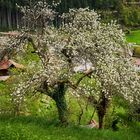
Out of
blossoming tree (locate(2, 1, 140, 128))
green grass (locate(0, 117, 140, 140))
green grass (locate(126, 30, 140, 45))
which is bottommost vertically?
green grass (locate(126, 30, 140, 45))

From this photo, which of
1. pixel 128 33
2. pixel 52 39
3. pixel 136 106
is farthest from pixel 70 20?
pixel 128 33

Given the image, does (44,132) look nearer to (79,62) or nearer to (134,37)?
(79,62)

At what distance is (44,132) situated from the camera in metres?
28.9

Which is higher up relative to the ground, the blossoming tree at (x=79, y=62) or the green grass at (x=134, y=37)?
the blossoming tree at (x=79, y=62)

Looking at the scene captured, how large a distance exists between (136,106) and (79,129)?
6.71 meters

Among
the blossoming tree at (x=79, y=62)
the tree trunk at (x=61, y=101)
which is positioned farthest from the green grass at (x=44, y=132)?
the blossoming tree at (x=79, y=62)

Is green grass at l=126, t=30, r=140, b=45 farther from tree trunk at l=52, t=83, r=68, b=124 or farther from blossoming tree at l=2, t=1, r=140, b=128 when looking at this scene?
tree trunk at l=52, t=83, r=68, b=124

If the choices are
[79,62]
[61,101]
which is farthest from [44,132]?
[79,62]

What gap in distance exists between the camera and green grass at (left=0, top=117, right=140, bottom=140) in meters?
26.5

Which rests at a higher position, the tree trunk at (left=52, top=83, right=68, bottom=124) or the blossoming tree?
the blossoming tree

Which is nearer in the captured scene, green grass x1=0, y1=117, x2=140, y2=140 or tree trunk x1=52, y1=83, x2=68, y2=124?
green grass x1=0, y1=117, x2=140, y2=140

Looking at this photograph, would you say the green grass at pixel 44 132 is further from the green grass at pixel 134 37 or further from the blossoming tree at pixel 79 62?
the green grass at pixel 134 37

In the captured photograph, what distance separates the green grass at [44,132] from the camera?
26.5 meters

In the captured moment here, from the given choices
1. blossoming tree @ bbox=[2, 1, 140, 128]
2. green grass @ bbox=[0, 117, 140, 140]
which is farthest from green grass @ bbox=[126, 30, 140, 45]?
green grass @ bbox=[0, 117, 140, 140]
